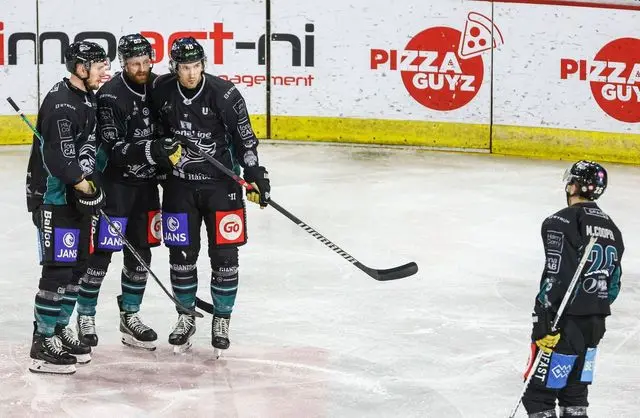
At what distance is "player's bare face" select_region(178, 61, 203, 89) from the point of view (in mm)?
5492

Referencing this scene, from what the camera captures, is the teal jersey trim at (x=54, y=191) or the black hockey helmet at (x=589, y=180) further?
the teal jersey trim at (x=54, y=191)

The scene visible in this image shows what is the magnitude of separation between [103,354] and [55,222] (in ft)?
2.36

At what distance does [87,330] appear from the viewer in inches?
228

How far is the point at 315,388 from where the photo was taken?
5.35 metres

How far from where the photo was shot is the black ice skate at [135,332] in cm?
579

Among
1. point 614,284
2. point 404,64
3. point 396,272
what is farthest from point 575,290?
point 404,64

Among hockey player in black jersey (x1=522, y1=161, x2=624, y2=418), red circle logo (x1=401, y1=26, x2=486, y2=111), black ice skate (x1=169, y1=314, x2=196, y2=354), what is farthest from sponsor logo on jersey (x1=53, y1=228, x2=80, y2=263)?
red circle logo (x1=401, y1=26, x2=486, y2=111)

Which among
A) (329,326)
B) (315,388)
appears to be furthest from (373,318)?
(315,388)

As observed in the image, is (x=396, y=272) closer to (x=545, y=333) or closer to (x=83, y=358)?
(x=83, y=358)

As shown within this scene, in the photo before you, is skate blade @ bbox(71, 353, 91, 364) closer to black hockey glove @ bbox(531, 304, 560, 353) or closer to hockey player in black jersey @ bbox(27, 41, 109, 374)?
hockey player in black jersey @ bbox(27, 41, 109, 374)

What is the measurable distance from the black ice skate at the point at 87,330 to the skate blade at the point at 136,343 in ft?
0.42

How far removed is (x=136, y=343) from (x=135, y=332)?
2.0 inches

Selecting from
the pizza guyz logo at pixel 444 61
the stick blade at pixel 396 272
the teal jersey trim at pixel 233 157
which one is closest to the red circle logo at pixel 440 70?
the pizza guyz logo at pixel 444 61

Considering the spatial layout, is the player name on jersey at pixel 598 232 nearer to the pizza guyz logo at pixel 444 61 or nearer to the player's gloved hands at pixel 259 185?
the player's gloved hands at pixel 259 185
